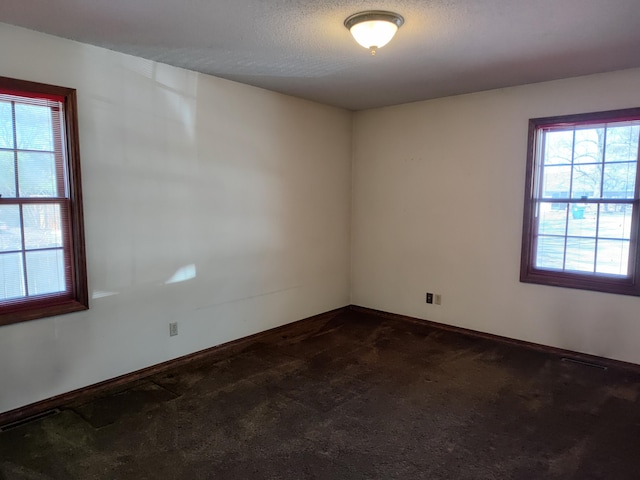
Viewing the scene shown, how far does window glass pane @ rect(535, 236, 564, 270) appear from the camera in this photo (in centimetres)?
382

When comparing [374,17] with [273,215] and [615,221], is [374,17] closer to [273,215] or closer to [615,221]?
[273,215]

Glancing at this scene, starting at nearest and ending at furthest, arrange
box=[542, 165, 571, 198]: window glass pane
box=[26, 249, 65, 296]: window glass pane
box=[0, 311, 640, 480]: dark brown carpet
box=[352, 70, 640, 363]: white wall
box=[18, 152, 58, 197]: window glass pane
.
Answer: box=[0, 311, 640, 480]: dark brown carpet < box=[18, 152, 58, 197]: window glass pane < box=[26, 249, 65, 296]: window glass pane < box=[352, 70, 640, 363]: white wall < box=[542, 165, 571, 198]: window glass pane

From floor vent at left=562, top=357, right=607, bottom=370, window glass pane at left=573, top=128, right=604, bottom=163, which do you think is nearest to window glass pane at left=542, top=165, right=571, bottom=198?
window glass pane at left=573, top=128, right=604, bottom=163

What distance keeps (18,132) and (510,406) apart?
3.63 metres

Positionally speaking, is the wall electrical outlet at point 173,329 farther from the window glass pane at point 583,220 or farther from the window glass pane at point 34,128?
the window glass pane at point 583,220

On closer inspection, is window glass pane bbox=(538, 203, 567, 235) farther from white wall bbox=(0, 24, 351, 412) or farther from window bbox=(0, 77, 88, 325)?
window bbox=(0, 77, 88, 325)

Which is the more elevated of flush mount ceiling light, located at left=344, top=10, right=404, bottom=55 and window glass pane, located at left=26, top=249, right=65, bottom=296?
flush mount ceiling light, located at left=344, top=10, right=404, bottom=55

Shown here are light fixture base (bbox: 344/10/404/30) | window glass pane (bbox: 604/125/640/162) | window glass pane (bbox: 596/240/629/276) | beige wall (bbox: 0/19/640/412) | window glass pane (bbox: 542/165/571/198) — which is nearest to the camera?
light fixture base (bbox: 344/10/404/30)

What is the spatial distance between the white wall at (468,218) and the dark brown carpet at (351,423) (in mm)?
432

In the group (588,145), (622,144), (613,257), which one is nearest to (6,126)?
(588,145)

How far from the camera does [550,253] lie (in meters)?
3.88

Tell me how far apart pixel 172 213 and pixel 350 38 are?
1916 mm

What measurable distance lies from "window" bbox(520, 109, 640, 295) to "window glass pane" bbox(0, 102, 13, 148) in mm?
3988

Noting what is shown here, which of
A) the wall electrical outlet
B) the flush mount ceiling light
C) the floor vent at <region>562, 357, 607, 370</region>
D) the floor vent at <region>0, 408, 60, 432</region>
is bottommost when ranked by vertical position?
the floor vent at <region>0, 408, 60, 432</region>
